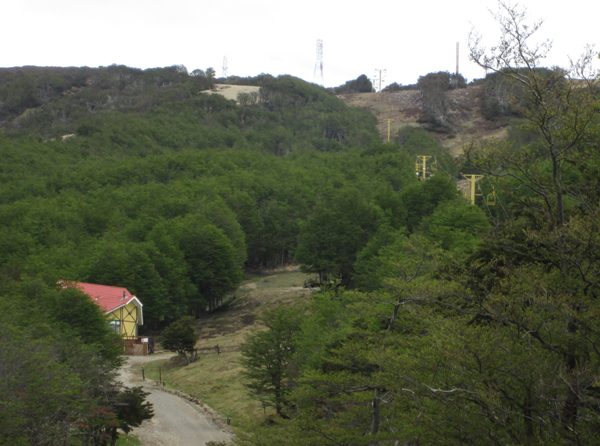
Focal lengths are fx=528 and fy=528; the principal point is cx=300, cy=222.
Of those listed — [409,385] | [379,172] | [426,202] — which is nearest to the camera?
[409,385]

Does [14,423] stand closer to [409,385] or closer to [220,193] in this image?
[409,385]

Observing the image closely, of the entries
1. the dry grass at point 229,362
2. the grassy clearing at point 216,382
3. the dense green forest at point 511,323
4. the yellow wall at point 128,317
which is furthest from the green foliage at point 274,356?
the yellow wall at point 128,317

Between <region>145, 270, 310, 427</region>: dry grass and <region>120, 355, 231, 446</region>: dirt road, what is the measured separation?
1058 millimetres

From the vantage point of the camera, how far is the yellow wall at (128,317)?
37237mm

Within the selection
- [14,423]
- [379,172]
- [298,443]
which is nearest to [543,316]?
[298,443]

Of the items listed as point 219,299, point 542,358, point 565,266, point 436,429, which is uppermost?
point 565,266

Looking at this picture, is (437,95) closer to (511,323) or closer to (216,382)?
(216,382)

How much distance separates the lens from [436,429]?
9.08 meters

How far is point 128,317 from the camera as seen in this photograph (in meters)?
38.4

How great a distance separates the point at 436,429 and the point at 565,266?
12.2 feet

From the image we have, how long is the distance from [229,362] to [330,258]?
724 inches

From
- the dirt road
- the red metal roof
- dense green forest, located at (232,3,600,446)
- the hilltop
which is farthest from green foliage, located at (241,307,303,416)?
the hilltop

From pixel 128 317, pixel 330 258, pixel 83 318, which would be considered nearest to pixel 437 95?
pixel 330 258

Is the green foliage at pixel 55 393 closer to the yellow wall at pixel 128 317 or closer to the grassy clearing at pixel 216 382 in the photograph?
the grassy clearing at pixel 216 382
